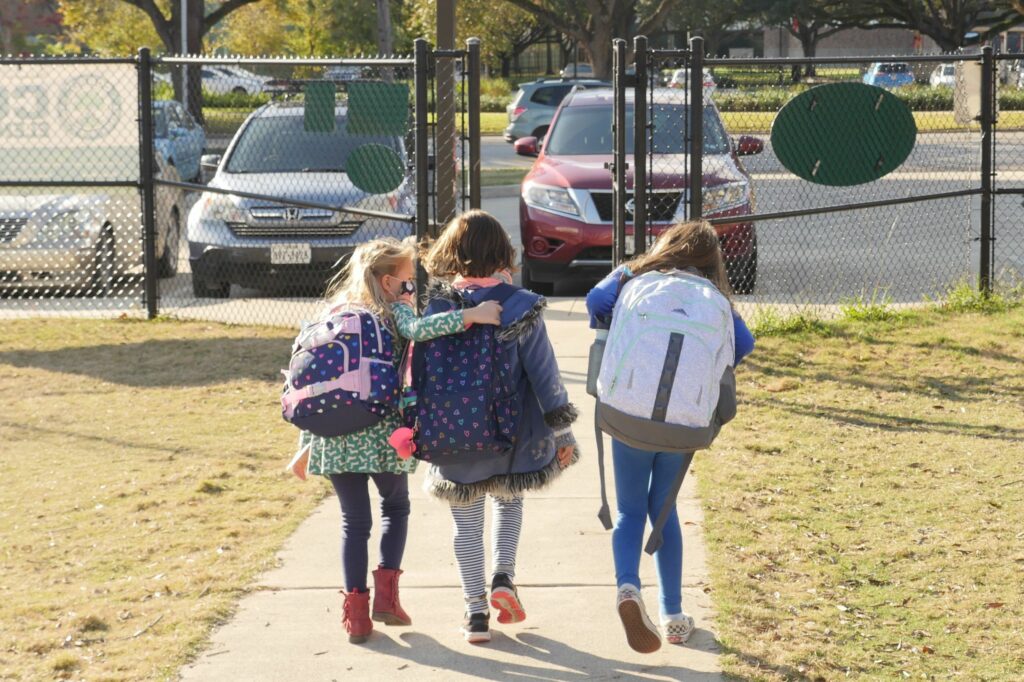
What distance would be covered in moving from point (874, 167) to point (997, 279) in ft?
7.36

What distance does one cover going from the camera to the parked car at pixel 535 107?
30.3m

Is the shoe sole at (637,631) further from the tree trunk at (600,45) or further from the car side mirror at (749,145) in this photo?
the tree trunk at (600,45)

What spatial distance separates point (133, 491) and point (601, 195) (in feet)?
18.8

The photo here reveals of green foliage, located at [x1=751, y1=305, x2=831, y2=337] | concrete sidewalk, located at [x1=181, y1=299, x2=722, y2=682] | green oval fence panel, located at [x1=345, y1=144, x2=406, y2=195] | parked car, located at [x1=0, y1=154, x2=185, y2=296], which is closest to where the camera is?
concrete sidewalk, located at [x1=181, y1=299, x2=722, y2=682]

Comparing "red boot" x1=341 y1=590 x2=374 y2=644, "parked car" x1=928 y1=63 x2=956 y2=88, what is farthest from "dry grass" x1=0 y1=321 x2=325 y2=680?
"parked car" x1=928 y1=63 x2=956 y2=88

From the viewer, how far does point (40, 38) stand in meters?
74.7

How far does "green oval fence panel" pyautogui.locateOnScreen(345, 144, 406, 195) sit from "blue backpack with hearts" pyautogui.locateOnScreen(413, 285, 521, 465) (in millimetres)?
5053

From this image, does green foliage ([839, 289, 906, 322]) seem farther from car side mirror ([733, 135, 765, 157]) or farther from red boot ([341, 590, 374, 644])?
red boot ([341, 590, 374, 644])

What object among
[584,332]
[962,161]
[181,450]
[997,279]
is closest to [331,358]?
[181,450]

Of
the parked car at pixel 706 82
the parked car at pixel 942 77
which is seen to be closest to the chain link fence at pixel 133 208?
the parked car at pixel 706 82

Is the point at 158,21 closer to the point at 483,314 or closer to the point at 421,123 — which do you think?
the point at 421,123

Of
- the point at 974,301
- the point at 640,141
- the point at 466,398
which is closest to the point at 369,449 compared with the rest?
the point at 466,398

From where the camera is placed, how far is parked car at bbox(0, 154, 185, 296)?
10.7 m

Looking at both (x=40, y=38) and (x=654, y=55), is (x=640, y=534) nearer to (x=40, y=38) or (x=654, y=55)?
(x=654, y=55)
